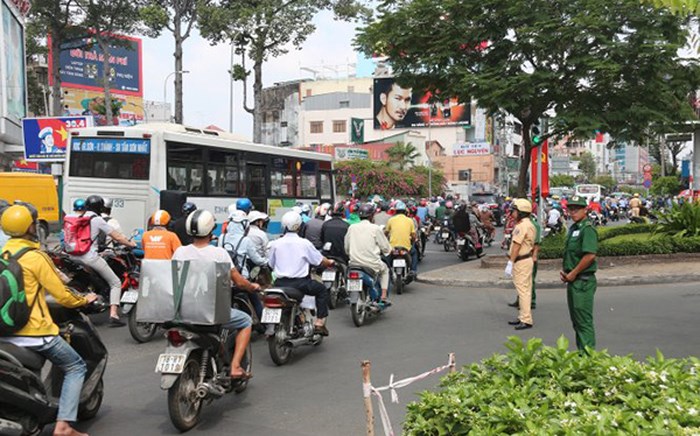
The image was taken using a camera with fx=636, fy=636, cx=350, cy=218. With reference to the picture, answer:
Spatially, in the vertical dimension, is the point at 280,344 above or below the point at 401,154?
below

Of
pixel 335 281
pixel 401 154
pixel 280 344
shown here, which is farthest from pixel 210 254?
pixel 401 154

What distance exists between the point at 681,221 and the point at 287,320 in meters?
12.1

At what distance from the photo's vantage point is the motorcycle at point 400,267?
36.6ft

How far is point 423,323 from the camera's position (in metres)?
9.12

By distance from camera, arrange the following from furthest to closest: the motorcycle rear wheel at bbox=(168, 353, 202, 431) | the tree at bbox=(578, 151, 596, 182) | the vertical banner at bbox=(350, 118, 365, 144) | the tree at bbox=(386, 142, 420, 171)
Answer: the tree at bbox=(578, 151, 596, 182) < the vertical banner at bbox=(350, 118, 365, 144) < the tree at bbox=(386, 142, 420, 171) < the motorcycle rear wheel at bbox=(168, 353, 202, 431)

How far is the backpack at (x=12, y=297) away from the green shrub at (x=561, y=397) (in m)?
2.62

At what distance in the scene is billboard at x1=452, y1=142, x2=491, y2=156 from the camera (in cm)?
6181

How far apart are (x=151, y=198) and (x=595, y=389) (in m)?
11.6

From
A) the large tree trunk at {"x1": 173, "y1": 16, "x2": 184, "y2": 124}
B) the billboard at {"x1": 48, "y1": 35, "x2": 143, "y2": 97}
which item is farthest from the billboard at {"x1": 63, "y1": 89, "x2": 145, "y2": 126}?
the large tree trunk at {"x1": 173, "y1": 16, "x2": 184, "y2": 124}

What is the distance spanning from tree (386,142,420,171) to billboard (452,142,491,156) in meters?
5.64

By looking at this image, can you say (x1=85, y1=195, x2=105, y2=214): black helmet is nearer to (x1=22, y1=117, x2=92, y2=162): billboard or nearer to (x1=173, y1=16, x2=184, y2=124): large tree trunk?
(x1=22, y1=117, x2=92, y2=162): billboard

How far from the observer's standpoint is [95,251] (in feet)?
27.7

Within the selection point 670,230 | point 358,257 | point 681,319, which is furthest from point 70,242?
point 670,230

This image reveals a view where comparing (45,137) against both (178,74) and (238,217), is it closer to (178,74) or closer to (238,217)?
(178,74)
